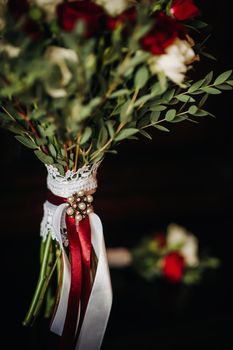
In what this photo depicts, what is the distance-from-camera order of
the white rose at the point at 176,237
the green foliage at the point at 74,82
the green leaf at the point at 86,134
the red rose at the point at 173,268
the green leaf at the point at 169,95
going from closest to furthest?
the green foliage at the point at 74,82
the green leaf at the point at 86,134
the green leaf at the point at 169,95
the red rose at the point at 173,268
the white rose at the point at 176,237

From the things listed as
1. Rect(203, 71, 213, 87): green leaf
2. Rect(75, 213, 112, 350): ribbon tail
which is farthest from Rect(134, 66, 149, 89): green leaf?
Rect(75, 213, 112, 350): ribbon tail

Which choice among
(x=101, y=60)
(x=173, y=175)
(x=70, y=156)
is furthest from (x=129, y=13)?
(x=173, y=175)

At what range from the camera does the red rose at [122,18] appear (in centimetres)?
68

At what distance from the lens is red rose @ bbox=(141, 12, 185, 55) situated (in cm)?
68

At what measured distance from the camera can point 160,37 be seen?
27.0 inches

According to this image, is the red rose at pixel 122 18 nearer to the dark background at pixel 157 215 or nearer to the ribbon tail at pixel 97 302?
the ribbon tail at pixel 97 302

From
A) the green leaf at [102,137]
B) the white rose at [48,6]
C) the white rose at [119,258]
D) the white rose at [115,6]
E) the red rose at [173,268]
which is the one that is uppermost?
the white rose at [115,6]

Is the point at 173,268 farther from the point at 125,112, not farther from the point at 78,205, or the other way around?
the point at 125,112

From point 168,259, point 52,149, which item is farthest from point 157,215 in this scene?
point 52,149

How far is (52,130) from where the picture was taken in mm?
756

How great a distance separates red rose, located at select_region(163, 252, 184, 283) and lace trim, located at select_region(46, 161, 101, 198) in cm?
88

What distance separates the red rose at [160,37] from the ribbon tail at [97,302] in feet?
1.26

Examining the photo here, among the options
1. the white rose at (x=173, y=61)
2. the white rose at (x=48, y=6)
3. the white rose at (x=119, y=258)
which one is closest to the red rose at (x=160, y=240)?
the white rose at (x=119, y=258)

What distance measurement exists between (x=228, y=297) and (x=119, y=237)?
622 mm
